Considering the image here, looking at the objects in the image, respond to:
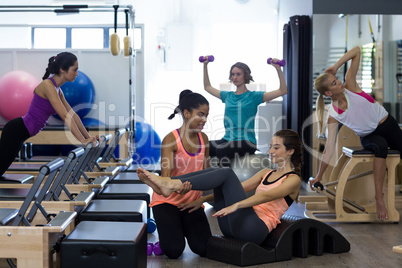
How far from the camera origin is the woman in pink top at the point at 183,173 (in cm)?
285

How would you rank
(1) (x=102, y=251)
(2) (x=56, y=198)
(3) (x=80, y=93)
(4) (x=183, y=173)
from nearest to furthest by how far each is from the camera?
(1) (x=102, y=251)
(4) (x=183, y=173)
(2) (x=56, y=198)
(3) (x=80, y=93)

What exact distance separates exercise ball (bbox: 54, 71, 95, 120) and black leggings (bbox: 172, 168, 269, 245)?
4.33m

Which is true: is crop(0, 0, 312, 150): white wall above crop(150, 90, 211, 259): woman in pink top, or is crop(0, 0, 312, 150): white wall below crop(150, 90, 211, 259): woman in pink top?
above

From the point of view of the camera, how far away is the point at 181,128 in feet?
9.59

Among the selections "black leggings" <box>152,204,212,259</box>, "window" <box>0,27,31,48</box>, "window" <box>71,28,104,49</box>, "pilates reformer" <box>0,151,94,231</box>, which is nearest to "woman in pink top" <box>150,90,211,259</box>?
"black leggings" <box>152,204,212,259</box>

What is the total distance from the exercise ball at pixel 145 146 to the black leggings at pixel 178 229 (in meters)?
3.84

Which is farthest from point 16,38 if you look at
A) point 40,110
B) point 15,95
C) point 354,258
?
point 354,258

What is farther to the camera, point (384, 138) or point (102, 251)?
point (384, 138)

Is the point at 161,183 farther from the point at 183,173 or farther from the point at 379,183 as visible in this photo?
the point at 379,183

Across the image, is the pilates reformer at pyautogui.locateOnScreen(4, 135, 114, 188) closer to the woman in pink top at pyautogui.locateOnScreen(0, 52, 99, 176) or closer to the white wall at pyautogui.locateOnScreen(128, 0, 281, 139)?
the woman in pink top at pyautogui.locateOnScreen(0, 52, 99, 176)

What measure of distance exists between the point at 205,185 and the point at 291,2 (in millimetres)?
4597

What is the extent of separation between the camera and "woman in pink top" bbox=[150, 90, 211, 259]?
2.85 meters

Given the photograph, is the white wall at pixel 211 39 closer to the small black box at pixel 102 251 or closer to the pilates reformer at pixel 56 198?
the pilates reformer at pixel 56 198

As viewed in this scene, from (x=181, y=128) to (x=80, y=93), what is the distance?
408 centimetres
